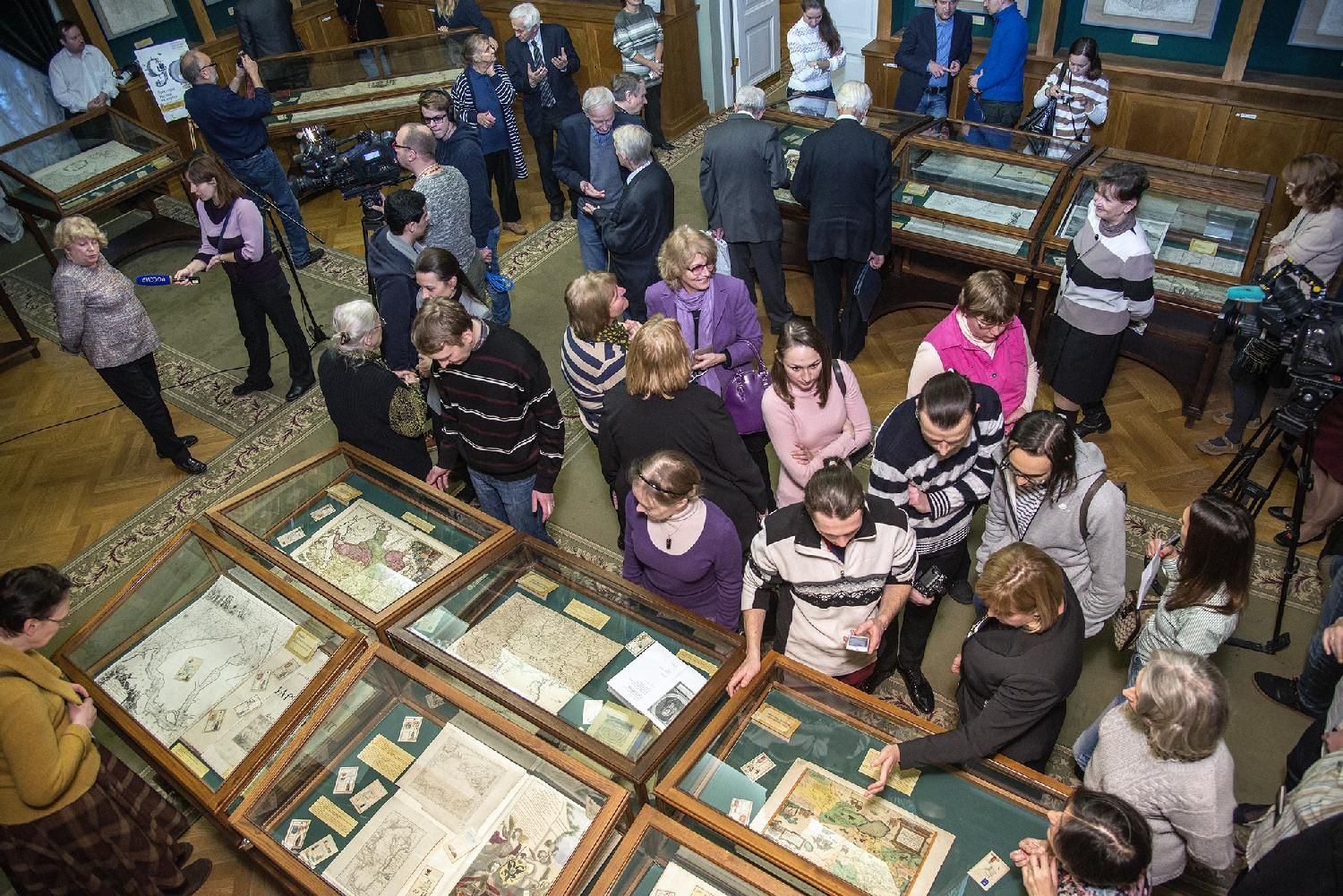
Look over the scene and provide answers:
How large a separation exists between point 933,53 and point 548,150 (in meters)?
3.12

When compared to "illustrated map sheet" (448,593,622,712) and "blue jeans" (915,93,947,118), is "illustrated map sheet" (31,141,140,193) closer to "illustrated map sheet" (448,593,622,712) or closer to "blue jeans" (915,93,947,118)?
"illustrated map sheet" (448,593,622,712)

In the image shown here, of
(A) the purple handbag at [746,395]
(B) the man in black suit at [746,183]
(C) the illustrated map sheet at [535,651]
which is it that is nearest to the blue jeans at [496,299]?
(B) the man in black suit at [746,183]

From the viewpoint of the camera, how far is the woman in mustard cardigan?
8.42ft

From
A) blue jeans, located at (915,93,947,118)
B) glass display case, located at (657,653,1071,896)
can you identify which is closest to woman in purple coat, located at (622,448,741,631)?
glass display case, located at (657,653,1071,896)

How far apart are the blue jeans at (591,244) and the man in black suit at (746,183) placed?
2.74 ft

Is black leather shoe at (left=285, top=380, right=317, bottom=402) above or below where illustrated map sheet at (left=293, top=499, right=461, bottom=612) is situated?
below

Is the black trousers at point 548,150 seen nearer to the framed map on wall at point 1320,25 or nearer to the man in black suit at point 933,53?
the man in black suit at point 933,53

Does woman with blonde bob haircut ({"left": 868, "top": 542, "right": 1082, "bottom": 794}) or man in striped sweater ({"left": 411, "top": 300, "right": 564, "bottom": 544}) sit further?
man in striped sweater ({"left": 411, "top": 300, "right": 564, "bottom": 544})

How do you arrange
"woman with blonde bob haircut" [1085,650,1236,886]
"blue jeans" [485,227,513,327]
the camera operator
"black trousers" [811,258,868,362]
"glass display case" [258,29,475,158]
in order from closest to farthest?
"woman with blonde bob haircut" [1085,650,1236,886] → the camera operator → "black trousers" [811,258,868,362] → "blue jeans" [485,227,513,327] → "glass display case" [258,29,475,158]

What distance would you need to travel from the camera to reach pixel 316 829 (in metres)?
2.67

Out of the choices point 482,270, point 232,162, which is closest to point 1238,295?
point 482,270

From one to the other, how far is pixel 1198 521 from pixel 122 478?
5.72 m

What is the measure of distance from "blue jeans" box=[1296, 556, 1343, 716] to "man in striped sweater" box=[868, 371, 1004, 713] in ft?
4.11

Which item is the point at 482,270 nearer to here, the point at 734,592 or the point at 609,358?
the point at 609,358
